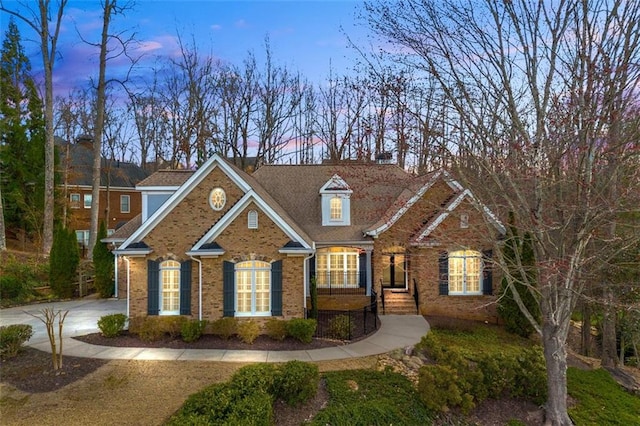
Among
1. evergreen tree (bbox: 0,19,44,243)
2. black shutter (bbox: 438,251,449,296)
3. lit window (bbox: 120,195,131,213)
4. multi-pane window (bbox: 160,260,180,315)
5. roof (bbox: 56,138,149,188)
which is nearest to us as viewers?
multi-pane window (bbox: 160,260,180,315)

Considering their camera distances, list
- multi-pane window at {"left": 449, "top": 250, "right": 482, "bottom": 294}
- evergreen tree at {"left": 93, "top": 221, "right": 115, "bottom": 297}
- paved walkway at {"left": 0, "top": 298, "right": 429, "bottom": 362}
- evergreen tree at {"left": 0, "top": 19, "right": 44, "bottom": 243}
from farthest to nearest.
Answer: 1. evergreen tree at {"left": 0, "top": 19, "right": 44, "bottom": 243}
2. evergreen tree at {"left": 93, "top": 221, "right": 115, "bottom": 297}
3. multi-pane window at {"left": 449, "top": 250, "right": 482, "bottom": 294}
4. paved walkway at {"left": 0, "top": 298, "right": 429, "bottom": 362}

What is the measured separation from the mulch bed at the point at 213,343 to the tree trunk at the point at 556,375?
571 centimetres

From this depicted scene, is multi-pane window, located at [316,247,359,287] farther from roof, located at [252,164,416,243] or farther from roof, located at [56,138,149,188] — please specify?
roof, located at [56,138,149,188]

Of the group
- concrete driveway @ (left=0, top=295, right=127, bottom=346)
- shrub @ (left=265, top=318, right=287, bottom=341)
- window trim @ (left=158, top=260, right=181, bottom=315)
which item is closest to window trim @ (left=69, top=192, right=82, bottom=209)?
concrete driveway @ (left=0, top=295, right=127, bottom=346)

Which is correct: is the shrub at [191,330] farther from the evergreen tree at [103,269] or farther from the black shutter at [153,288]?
the evergreen tree at [103,269]

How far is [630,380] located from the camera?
1028cm

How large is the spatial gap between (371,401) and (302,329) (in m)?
4.02

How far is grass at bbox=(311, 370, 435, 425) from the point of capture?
691cm

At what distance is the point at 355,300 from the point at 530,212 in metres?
9.90

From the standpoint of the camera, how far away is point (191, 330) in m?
11.2

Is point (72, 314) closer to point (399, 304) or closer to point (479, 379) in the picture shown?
point (399, 304)

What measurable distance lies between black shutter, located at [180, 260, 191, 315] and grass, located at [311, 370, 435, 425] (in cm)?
606

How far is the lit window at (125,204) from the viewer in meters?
34.8

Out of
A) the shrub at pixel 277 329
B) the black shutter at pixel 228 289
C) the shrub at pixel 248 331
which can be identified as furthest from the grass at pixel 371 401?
the black shutter at pixel 228 289
